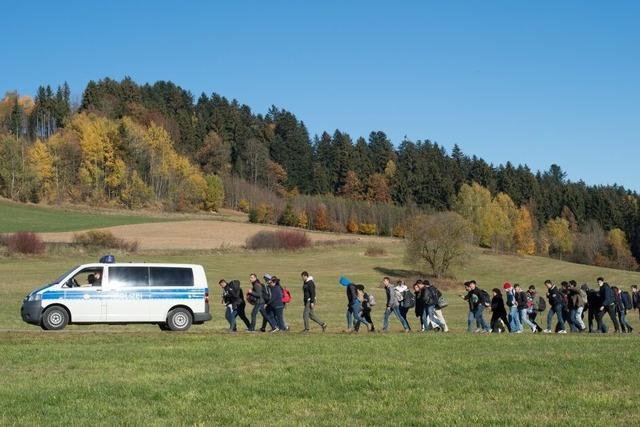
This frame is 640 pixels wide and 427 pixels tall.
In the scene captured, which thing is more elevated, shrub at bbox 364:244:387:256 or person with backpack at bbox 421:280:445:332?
shrub at bbox 364:244:387:256

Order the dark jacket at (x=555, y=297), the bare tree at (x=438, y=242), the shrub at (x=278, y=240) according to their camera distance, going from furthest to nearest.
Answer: the shrub at (x=278, y=240), the bare tree at (x=438, y=242), the dark jacket at (x=555, y=297)

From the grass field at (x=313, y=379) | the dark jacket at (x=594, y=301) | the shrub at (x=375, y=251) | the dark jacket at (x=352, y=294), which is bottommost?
the grass field at (x=313, y=379)

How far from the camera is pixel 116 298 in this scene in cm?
2206

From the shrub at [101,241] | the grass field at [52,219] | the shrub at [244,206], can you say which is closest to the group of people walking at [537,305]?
the shrub at [101,241]

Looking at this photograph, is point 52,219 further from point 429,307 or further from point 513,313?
point 513,313

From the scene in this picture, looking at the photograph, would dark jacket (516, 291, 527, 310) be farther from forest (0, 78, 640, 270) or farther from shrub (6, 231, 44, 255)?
forest (0, 78, 640, 270)

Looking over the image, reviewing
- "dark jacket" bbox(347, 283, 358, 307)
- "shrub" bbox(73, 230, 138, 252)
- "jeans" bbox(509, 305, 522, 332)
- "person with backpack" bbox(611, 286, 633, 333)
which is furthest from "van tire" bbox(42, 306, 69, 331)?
"shrub" bbox(73, 230, 138, 252)

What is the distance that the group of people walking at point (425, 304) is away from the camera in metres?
23.8

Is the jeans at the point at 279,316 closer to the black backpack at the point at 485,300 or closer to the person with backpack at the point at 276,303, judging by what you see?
the person with backpack at the point at 276,303

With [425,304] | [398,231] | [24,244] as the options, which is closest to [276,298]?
[425,304]

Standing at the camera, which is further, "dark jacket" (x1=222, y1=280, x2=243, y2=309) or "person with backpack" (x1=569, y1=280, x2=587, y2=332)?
"person with backpack" (x1=569, y1=280, x2=587, y2=332)

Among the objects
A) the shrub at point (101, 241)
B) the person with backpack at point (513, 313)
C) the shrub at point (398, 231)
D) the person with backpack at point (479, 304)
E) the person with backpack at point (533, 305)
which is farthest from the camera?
the shrub at point (398, 231)

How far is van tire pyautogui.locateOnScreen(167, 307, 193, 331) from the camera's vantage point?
2252cm

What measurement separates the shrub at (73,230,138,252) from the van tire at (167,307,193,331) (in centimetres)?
5419
